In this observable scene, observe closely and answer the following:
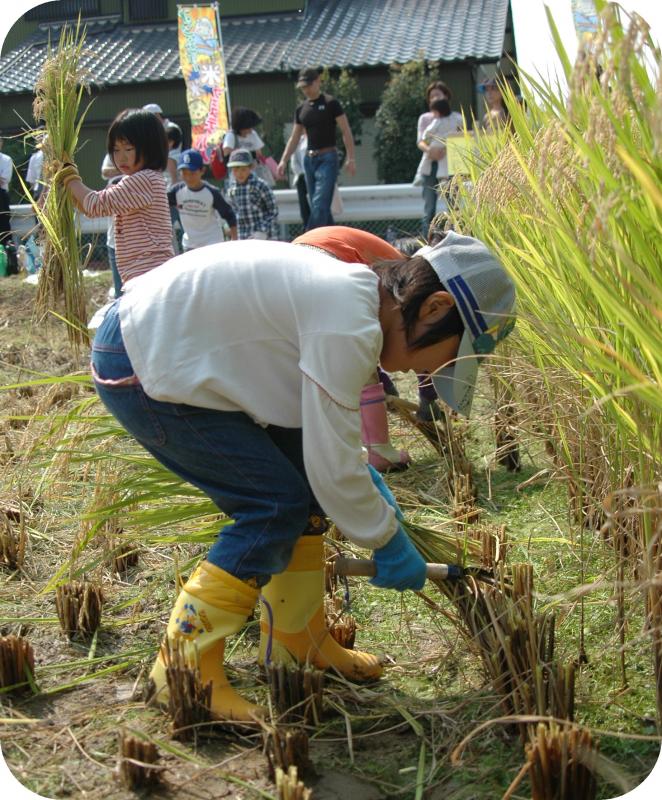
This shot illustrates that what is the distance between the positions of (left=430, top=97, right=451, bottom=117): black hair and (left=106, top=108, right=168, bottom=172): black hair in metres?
4.02

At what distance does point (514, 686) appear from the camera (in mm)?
1918

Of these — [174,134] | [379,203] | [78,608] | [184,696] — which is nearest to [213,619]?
[184,696]

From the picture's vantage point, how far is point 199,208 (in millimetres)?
6586

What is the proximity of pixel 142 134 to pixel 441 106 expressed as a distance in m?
4.15

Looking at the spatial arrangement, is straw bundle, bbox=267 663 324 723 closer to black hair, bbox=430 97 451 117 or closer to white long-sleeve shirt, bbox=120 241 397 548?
white long-sleeve shirt, bbox=120 241 397 548

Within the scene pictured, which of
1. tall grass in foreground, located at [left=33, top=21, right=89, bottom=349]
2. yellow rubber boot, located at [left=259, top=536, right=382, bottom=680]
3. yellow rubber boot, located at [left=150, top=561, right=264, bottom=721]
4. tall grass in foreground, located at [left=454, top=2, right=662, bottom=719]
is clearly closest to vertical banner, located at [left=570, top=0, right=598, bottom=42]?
tall grass in foreground, located at [left=454, top=2, right=662, bottom=719]

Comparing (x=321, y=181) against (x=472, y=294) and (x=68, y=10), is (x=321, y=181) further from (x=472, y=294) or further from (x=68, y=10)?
(x=472, y=294)

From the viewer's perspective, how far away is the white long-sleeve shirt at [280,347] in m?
1.77

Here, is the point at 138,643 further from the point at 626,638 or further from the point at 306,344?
the point at 626,638

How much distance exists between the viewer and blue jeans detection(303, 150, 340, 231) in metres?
7.80

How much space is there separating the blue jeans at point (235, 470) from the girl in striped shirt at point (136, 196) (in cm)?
225

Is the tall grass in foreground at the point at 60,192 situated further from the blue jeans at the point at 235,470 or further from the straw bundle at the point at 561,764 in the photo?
the straw bundle at the point at 561,764

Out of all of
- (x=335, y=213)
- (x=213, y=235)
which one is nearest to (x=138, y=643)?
(x=213, y=235)

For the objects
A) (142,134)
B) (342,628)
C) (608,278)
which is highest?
(142,134)
